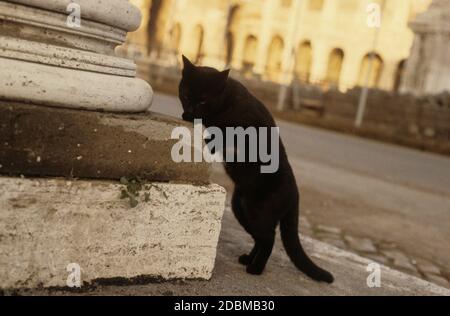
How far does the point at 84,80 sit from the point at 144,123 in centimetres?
32

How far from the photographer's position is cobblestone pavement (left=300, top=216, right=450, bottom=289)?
160 inches

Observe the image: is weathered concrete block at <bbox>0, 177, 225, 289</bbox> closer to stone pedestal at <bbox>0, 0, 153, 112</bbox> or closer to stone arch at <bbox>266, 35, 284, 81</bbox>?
stone pedestal at <bbox>0, 0, 153, 112</bbox>

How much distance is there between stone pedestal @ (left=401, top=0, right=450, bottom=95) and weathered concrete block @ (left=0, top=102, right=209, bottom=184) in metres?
16.9

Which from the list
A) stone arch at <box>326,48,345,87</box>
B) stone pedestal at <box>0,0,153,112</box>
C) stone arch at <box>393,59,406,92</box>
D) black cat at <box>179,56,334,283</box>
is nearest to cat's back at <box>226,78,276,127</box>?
black cat at <box>179,56,334,283</box>

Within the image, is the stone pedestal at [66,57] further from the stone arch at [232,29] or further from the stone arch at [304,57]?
the stone arch at [232,29]

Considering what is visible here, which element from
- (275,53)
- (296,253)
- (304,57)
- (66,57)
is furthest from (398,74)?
(66,57)

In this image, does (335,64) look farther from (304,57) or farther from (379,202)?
(379,202)

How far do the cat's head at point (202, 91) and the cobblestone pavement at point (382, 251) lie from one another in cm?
206

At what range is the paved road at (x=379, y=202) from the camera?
459 cm

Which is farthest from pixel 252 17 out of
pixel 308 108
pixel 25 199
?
pixel 25 199

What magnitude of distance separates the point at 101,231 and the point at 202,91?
3.57 feet

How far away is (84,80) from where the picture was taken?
222 cm

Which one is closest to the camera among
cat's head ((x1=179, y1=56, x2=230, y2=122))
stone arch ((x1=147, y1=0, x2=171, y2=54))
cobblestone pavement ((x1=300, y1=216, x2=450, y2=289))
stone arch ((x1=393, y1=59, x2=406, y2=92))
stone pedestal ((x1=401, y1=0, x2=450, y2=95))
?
cat's head ((x1=179, y1=56, x2=230, y2=122))
